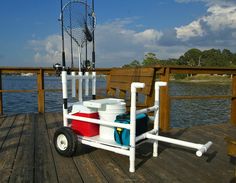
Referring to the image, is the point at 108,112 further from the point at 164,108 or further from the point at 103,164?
the point at 164,108

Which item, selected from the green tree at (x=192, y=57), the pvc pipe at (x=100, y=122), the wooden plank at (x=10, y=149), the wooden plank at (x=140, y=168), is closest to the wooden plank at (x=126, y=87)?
the wooden plank at (x=140, y=168)

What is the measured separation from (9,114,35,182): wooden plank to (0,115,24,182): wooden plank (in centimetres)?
5

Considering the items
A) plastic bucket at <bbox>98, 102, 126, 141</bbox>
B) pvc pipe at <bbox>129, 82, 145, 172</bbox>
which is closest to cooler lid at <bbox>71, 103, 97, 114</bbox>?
plastic bucket at <bbox>98, 102, 126, 141</bbox>

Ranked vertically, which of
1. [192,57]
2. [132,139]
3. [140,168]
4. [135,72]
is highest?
[192,57]

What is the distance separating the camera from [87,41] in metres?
3.70

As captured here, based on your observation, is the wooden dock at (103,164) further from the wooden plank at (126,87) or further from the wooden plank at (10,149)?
the wooden plank at (126,87)

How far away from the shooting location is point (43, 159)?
2.76 meters

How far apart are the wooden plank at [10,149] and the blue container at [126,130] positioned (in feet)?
3.64

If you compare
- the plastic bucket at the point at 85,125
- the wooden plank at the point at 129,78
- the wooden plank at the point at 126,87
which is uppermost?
the wooden plank at the point at 129,78

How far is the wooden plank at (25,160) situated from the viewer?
2291 mm

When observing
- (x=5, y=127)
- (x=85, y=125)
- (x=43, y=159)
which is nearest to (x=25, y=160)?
(x=43, y=159)

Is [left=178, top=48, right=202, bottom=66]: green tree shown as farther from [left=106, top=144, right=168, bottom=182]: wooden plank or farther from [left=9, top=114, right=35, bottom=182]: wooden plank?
[left=106, top=144, right=168, bottom=182]: wooden plank

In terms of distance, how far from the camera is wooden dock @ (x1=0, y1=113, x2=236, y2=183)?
2.31m

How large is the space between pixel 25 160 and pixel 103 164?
865 mm
